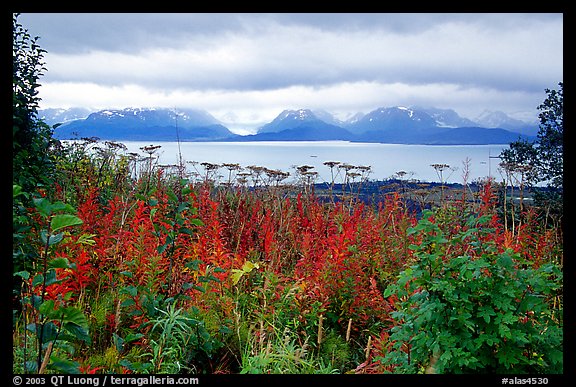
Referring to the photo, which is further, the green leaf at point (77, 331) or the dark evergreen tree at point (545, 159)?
the dark evergreen tree at point (545, 159)

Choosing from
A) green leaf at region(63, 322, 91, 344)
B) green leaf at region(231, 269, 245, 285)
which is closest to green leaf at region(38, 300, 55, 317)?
green leaf at region(63, 322, 91, 344)

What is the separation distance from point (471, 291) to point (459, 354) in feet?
1.53

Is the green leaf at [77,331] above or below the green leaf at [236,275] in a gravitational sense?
above

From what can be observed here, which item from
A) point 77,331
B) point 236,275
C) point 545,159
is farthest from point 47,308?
point 545,159

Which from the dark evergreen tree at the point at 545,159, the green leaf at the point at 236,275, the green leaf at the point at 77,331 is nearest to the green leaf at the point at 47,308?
the green leaf at the point at 77,331

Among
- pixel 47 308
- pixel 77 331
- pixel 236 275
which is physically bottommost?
pixel 236 275

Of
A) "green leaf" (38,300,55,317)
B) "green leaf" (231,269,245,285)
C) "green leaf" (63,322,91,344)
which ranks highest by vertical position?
"green leaf" (38,300,55,317)

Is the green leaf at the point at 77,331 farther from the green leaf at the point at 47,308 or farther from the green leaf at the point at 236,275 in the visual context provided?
the green leaf at the point at 236,275

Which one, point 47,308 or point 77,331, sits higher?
point 47,308

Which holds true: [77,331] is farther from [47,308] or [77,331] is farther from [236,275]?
[236,275]

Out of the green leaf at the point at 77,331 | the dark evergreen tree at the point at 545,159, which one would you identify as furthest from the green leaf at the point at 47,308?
the dark evergreen tree at the point at 545,159

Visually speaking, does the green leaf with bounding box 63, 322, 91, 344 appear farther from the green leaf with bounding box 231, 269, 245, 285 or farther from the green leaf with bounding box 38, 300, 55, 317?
the green leaf with bounding box 231, 269, 245, 285

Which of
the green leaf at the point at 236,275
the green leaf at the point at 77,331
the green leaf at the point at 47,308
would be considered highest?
the green leaf at the point at 47,308

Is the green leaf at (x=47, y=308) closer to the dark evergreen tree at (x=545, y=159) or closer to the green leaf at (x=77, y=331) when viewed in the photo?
the green leaf at (x=77, y=331)
